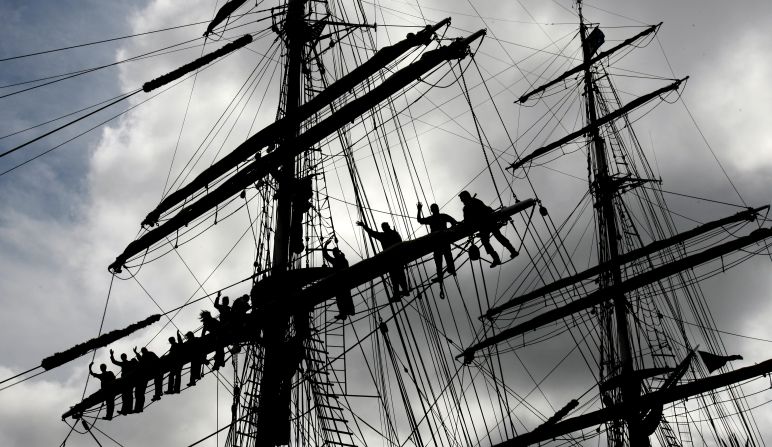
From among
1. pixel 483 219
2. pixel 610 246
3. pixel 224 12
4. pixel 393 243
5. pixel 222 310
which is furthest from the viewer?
pixel 610 246

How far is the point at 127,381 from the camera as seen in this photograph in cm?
1313

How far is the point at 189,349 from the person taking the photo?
41.4 feet

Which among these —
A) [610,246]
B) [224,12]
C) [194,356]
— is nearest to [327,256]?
[194,356]

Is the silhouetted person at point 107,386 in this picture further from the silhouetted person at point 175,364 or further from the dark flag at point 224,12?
the dark flag at point 224,12

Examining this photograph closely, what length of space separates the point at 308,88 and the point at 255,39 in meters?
1.80

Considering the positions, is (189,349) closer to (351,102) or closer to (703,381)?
(351,102)

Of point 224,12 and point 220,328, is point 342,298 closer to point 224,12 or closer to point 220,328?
point 220,328

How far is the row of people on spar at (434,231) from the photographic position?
10734 mm

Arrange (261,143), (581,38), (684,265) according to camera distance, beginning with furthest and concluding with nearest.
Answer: (581,38), (684,265), (261,143)

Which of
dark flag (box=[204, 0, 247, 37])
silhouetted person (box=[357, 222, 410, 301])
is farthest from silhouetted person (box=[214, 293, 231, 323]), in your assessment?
dark flag (box=[204, 0, 247, 37])

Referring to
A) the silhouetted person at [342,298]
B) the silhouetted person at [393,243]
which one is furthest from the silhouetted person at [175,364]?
the silhouetted person at [393,243]

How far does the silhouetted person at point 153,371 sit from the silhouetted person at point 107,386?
2.13ft

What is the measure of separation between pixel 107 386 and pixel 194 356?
2.17 meters

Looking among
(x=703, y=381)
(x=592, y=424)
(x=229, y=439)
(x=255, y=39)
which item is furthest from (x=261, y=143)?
(x=703, y=381)
